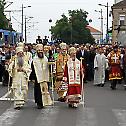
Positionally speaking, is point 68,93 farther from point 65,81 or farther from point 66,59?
point 66,59

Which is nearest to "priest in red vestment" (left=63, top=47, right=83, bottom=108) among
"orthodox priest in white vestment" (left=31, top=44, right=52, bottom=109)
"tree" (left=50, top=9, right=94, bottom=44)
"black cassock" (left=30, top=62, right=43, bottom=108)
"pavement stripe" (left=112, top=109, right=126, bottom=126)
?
"orthodox priest in white vestment" (left=31, top=44, right=52, bottom=109)

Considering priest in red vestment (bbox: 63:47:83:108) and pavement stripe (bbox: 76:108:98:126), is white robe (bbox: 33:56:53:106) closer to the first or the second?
priest in red vestment (bbox: 63:47:83:108)

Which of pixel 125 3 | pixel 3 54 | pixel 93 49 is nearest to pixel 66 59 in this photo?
pixel 3 54

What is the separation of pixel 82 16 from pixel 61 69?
339 ft

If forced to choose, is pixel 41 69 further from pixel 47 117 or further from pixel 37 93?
pixel 47 117

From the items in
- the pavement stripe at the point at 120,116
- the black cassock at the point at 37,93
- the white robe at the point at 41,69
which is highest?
the white robe at the point at 41,69

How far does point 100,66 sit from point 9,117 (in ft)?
40.1

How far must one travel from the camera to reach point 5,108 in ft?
46.3

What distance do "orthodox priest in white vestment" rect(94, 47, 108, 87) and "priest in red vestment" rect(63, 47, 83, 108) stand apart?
29.5ft

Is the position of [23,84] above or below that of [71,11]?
below

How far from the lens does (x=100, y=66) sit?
24.2 meters

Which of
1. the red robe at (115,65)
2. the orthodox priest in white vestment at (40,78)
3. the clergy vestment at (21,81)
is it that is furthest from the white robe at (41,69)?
the red robe at (115,65)

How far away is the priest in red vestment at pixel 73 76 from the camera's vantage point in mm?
14578

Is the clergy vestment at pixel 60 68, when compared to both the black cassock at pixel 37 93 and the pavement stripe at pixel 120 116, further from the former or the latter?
the pavement stripe at pixel 120 116
